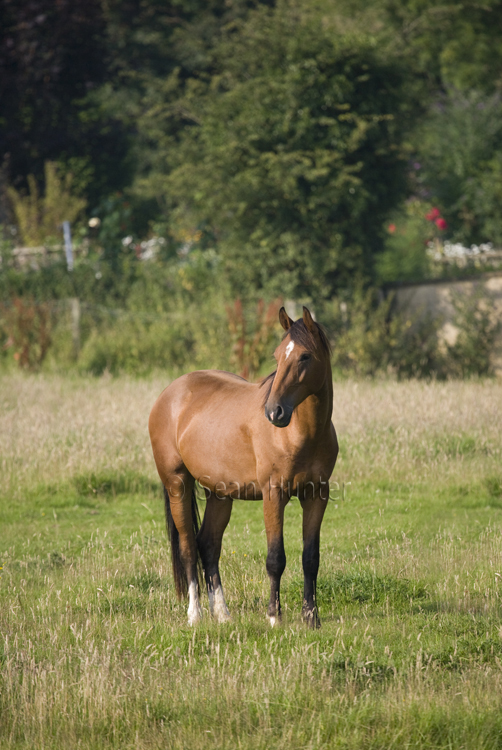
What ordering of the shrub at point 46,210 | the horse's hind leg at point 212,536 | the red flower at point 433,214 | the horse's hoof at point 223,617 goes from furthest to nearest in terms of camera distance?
the shrub at point 46,210 < the red flower at point 433,214 < the horse's hind leg at point 212,536 < the horse's hoof at point 223,617

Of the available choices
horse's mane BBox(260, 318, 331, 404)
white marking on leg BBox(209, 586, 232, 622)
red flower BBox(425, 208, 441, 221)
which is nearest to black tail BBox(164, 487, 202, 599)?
white marking on leg BBox(209, 586, 232, 622)

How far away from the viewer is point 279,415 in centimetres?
426

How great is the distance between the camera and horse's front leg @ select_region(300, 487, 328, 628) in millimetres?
4805

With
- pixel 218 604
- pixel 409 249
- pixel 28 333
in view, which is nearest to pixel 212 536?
pixel 218 604

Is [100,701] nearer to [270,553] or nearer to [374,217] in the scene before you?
[270,553]

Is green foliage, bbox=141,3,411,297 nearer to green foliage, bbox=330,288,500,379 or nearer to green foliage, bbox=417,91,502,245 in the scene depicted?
green foliage, bbox=330,288,500,379

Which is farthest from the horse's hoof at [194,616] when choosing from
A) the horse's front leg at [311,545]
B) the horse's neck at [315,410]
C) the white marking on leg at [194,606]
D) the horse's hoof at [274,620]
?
the horse's neck at [315,410]

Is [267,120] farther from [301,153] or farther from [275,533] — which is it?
[275,533]

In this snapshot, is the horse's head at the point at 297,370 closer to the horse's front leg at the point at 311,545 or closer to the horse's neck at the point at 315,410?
the horse's neck at the point at 315,410

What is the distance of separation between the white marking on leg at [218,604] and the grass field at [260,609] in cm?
11

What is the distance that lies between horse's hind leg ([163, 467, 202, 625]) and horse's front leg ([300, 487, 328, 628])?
0.86 meters

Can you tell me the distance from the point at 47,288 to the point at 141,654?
17.6 m

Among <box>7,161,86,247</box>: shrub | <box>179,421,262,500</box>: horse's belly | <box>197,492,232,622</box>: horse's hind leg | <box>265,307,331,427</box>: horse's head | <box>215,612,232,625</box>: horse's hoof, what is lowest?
<box>215,612,232,625</box>: horse's hoof

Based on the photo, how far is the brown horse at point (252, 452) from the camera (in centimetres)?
447
